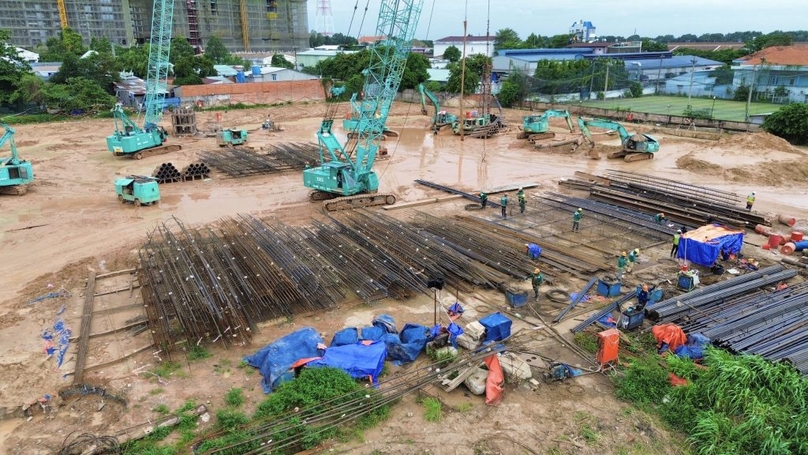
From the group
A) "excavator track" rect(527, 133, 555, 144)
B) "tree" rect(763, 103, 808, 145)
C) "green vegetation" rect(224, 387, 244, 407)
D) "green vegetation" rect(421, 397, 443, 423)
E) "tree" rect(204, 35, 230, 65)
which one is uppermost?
"tree" rect(204, 35, 230, 65)

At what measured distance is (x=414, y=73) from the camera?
70.6m

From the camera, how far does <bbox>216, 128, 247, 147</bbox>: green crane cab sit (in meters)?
41.5

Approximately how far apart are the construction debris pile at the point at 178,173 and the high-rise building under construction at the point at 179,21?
91.3 metres

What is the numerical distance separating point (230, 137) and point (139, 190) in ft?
55.6

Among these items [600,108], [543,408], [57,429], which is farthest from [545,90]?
[57,429]

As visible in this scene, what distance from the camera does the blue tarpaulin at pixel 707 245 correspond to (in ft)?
59.6

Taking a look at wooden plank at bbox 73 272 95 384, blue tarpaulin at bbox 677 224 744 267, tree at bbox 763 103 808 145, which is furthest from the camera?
tree at bbox 763 103 808 145

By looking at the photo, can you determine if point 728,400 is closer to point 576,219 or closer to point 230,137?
point 576,219

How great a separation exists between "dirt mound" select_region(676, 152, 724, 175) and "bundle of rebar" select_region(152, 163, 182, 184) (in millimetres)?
31777

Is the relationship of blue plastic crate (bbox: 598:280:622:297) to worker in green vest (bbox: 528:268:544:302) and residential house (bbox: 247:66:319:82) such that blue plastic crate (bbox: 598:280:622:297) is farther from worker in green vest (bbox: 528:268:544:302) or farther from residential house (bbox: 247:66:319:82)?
residential house (bbox: 247:66:319:82)

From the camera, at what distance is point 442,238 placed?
20578 mm

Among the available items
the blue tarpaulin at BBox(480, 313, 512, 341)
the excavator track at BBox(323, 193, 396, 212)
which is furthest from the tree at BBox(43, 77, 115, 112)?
the blue tarpaulin at BBox(480, 313, 512, 341)

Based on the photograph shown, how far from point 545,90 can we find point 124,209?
50.3 m

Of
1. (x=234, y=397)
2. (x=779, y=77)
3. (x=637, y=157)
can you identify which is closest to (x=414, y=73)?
(x=637, y=157)
